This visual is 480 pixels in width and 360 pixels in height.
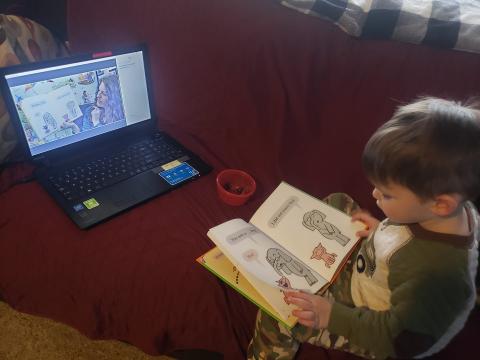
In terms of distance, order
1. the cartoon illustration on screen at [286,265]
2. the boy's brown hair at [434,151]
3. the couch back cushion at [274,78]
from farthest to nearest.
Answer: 1. the couch back cushion at [274,78]
2. the cartoon illustration on screen at [286,265]
3. the boy's brown hair at [434,151]

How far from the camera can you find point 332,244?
92 centimetres

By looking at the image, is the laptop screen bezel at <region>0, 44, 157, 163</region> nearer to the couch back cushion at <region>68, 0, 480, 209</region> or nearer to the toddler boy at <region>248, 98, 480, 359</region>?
the couch back cushion at <region>68, 0, 480, 209</region>

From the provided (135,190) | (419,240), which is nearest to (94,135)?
(135,190)

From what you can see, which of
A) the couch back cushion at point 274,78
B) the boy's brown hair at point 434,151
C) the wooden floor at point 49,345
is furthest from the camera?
the wooden floor at point 49,345

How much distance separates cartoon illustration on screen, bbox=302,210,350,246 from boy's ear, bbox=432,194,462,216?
30 centimetres

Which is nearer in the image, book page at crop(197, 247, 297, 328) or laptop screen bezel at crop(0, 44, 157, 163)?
book page at crop(197, 247, 297, 328)

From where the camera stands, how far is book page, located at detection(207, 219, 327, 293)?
0.84m

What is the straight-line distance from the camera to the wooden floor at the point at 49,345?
1146mm

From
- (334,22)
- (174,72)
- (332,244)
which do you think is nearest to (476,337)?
(332,244)

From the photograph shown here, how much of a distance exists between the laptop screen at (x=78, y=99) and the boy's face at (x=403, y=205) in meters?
0.78

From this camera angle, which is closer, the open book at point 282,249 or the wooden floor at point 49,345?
the open book at point 282,249

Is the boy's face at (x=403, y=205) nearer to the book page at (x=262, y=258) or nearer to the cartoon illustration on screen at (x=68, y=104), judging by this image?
the book page at (x=262, y=258)

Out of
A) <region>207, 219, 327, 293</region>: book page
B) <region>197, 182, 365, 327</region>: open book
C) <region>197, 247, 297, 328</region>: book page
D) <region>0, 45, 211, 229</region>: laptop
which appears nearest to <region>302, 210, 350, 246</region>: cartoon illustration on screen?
<region>197, 182, 365, 327</region>: open book

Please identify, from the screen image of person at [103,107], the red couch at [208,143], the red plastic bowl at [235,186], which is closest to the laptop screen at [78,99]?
the screen image of person at [103,107]
